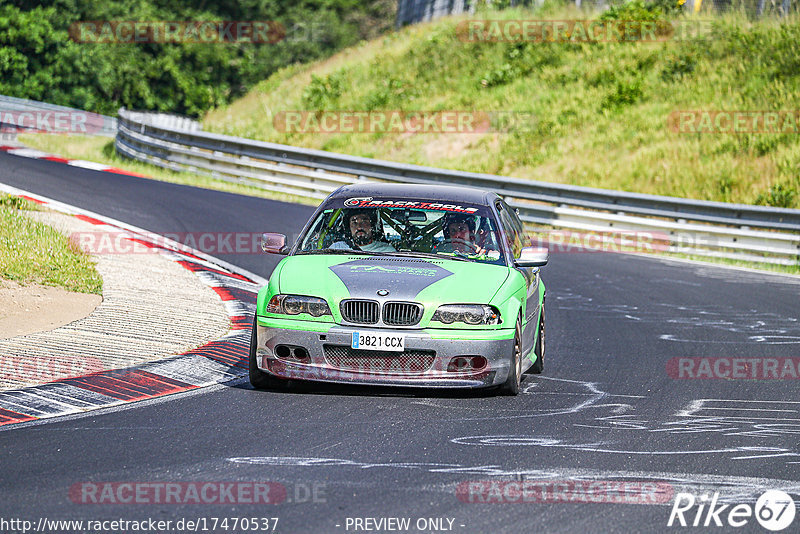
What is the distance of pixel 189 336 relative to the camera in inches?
386

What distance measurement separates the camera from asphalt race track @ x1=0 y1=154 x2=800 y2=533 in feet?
17.1

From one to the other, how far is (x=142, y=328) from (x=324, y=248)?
2058 mm

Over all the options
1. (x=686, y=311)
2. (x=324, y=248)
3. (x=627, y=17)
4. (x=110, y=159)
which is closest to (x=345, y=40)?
(x=627, y=17)

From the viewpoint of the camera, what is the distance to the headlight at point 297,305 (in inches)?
311

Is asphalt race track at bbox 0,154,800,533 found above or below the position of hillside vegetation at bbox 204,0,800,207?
below

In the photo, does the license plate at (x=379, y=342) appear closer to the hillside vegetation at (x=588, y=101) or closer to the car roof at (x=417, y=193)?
the car roof at (x=417, y=193)

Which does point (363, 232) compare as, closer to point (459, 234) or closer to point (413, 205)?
point (413, 205)

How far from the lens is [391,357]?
25.5 ft

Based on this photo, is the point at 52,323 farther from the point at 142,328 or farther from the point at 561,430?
the point at 561,430

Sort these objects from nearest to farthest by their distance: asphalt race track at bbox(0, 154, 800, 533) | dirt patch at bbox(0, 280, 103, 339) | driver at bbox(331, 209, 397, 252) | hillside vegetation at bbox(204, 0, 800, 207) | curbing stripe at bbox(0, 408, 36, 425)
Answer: asphalt race track at bbox(0, 154, 800, 533) → curbing stripe at bbox(0, 408, 36, 425) → driver at bbox(331, 209, 397, 252) → dirt patch at bbox(0, 280, 103, 339) → hillside vegetation at bbox(204, 0, 800, 207)

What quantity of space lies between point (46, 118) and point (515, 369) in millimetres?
30123

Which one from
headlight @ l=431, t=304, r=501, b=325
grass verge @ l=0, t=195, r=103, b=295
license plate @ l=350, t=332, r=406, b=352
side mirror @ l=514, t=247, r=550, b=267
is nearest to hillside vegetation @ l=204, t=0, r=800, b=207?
grass verge @ l=0, t=195, r=103, b=295

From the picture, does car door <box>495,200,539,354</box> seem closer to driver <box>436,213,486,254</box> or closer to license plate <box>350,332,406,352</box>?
driver <box>436,213,486,254</box>

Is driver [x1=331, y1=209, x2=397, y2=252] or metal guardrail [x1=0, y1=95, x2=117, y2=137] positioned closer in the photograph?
driver [x1=331, y1=209, x2=397, y2=252]
